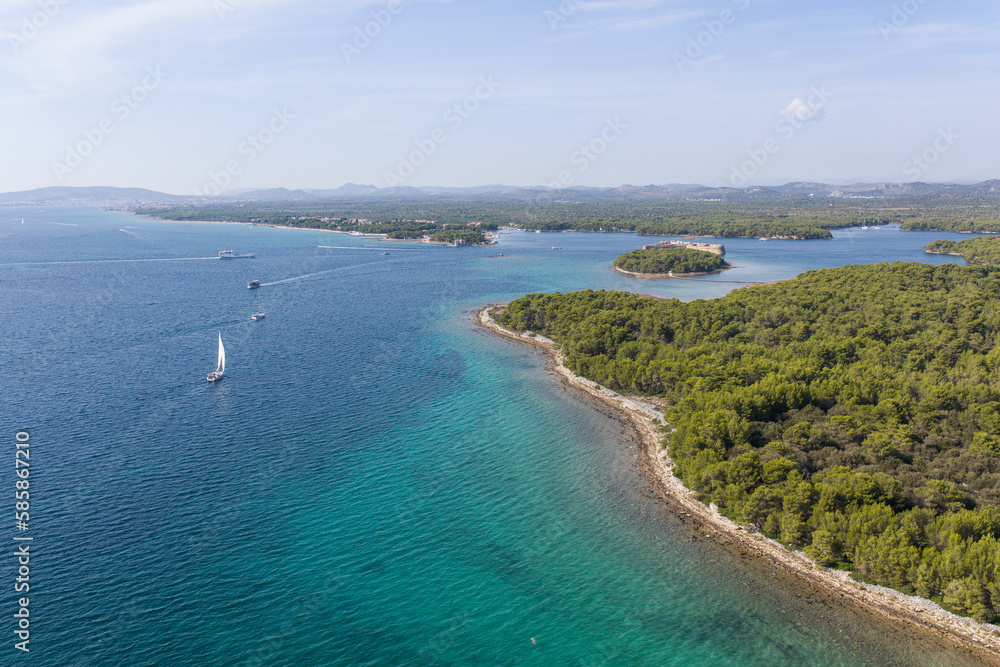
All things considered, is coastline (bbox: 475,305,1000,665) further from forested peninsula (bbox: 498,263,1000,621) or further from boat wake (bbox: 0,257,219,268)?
boat wake (bbox: 0,257,219,268)

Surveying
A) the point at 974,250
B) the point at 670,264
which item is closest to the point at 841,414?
the point at 670,264

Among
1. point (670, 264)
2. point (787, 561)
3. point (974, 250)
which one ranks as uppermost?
point (974, 250)

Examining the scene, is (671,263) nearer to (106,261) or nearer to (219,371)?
(219,371)

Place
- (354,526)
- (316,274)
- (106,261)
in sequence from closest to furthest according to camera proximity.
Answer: (354,526), (316,274), (106,261)

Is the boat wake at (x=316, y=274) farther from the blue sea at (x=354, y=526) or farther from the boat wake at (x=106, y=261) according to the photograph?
the blue sea at (x=354, y=526)

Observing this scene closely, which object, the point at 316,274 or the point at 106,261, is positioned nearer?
the point at 316,274

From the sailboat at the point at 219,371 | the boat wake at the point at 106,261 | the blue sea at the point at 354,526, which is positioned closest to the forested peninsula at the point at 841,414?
the blue sea at the point at 354,526
